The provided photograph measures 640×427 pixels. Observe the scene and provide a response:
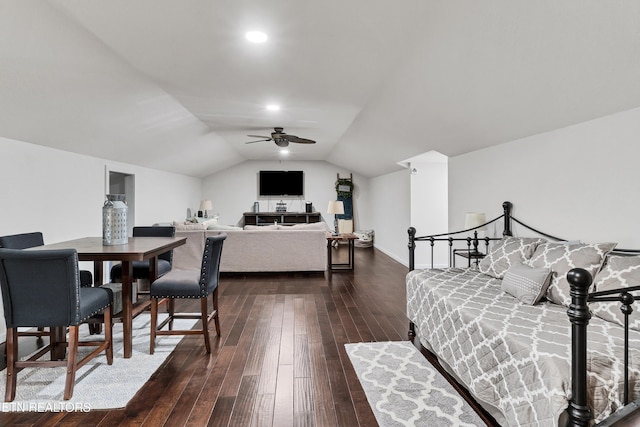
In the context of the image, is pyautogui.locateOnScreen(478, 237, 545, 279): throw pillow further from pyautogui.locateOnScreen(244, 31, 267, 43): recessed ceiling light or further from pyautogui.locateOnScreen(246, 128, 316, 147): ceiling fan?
pyautogui.locateOnScreen(246, 128, 316, 147): ceiling fan

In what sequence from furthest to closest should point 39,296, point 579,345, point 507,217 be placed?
point 507,217 → point 39,296 → point 579,345

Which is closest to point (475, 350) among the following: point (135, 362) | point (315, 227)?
point (135, 362)

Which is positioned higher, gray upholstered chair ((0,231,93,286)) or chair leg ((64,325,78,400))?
gray upholstered chair ((0,231,93,286))

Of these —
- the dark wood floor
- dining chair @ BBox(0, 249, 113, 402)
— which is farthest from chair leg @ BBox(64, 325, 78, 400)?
the dark wood floor

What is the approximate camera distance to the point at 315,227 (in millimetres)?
6117

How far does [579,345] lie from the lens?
4.42ft

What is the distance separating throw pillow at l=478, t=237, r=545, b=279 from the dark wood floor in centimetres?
98

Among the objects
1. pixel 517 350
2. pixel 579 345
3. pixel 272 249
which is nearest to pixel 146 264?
pixel 272 249

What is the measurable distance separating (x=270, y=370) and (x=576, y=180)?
107 inches

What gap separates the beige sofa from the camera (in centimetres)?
580

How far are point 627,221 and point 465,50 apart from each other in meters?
1.57

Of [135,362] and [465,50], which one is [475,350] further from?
[135,362]

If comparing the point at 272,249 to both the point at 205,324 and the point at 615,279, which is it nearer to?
the point at 205,324

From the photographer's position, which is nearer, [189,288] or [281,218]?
[189,288]
